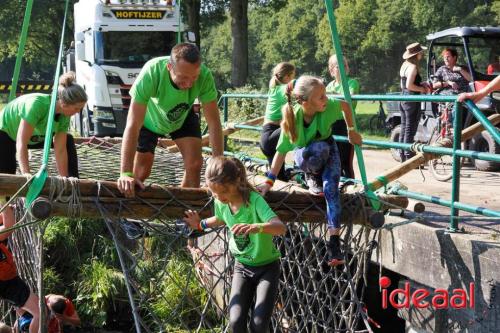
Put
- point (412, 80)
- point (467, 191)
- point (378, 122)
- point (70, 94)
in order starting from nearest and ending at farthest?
point (70, 94), point (467, 191), point (412, 80), point (378, 122)

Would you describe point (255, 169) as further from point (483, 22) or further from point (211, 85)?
point (483, 22)

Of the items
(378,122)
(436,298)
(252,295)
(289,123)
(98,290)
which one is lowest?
(98,290)

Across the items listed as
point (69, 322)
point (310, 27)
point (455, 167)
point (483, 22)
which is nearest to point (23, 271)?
point (69, 322)

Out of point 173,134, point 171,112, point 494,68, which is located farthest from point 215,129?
point 494,68

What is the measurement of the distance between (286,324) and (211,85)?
2.60m

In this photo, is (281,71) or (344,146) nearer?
(281,71)

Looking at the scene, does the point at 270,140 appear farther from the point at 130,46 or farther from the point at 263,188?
the point at 130,46

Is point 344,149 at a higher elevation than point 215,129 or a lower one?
lower

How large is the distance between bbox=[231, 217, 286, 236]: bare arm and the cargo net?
0.90 m

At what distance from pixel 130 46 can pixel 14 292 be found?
966 centimetres

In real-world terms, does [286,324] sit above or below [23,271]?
below

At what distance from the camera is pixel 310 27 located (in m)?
74.0

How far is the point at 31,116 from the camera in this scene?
18.0ft

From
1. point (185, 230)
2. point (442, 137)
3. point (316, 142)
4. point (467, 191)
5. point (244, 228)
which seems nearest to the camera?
point (244, 228)
